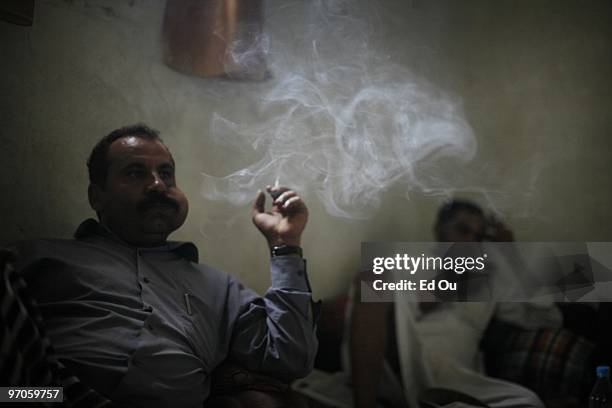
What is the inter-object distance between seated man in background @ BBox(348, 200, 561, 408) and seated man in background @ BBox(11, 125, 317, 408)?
0.21m

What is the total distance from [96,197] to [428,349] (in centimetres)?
133

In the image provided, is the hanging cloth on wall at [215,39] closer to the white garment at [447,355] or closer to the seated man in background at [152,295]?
the seated man in background at [152,295]

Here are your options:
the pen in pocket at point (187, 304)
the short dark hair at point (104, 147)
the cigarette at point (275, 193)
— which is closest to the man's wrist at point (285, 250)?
the cigarette at point (275, 193)

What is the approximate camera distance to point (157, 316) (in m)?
2.14

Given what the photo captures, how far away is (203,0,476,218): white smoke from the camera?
2.46 m

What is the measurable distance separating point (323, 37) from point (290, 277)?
0.93 meters

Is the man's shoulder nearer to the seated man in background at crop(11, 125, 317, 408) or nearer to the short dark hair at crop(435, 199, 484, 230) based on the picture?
the seated man in background at crop(11, 125, 317, 408)

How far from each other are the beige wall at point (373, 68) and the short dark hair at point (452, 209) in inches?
1.3

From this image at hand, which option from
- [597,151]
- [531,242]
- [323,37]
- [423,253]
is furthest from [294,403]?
[597,151]

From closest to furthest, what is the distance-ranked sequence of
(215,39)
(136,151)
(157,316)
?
(157,316) < (136,151) < (215,39)

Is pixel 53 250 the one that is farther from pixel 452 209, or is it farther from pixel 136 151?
pixel 452 209

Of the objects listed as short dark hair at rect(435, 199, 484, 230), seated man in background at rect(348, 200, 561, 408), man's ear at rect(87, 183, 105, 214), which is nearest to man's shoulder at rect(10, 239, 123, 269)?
man's ear at rect(87, 183, 105, 214)

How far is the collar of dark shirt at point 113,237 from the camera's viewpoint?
2301 millimetres

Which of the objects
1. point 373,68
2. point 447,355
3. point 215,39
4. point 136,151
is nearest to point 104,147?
point 136,151
